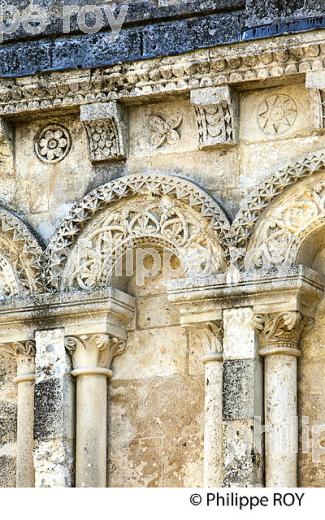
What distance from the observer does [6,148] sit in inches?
779

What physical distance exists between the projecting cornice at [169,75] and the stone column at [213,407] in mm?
1786

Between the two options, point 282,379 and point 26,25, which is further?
point 26,25

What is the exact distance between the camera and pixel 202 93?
18875mm

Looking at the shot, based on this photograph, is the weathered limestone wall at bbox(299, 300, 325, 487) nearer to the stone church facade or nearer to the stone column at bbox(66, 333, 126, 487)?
the stone church facade

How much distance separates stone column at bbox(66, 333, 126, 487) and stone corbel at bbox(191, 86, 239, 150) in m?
1.66

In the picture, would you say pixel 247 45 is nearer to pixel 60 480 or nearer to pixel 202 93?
pixel 202 93

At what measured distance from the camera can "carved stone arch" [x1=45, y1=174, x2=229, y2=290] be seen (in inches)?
744

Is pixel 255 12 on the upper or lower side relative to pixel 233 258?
upper

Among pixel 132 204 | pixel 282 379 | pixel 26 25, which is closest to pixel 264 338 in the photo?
pixel 282 379

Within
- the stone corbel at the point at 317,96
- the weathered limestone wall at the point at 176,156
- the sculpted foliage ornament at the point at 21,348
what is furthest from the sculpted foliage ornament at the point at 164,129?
the sculpted foliage ornament at the point at 21,348

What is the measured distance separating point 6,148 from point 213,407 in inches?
105

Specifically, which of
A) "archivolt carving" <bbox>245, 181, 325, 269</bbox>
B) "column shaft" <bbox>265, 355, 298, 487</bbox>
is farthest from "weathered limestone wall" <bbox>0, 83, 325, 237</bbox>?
"column shaft" <bbox>265, 355, 298, 487</bbox>

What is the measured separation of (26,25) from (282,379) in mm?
3495

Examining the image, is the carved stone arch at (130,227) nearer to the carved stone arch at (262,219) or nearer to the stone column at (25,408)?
the carved stone arch at (262,219)
